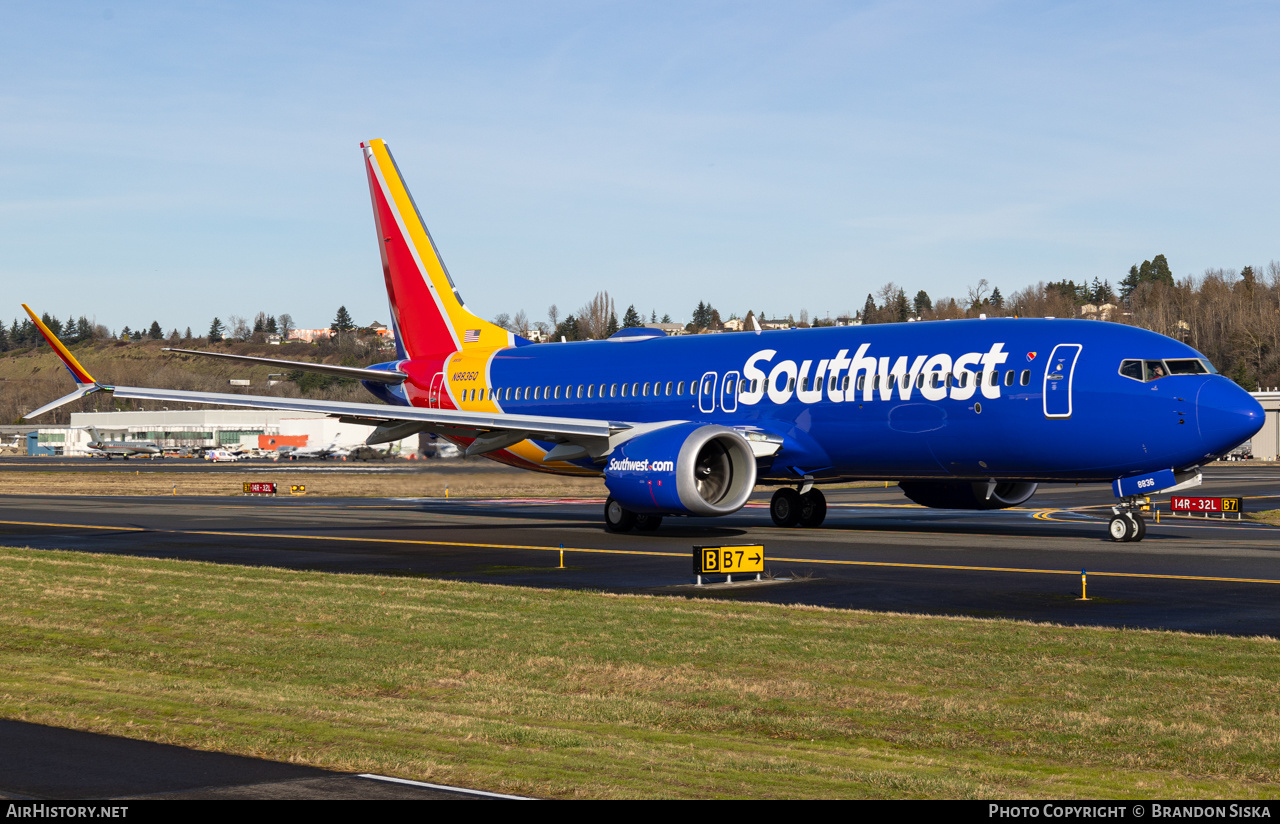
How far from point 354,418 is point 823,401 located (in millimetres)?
12166

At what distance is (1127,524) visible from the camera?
27484mm

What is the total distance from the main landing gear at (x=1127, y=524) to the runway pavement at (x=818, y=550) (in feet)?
1.64

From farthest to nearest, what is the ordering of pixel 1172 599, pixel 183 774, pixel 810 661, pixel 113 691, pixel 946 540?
pixel 946 540 < pixel 1172 599 < pixel 810 661 < pixel 113 691 < pixel 183 774

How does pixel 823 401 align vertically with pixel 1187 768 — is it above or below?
above

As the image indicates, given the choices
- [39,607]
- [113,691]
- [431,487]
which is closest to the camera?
[113,691]

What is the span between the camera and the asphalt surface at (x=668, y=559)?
31.6 ft

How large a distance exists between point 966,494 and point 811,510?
401cm

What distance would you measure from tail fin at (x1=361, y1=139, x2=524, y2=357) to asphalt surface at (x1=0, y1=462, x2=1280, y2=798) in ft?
18.6

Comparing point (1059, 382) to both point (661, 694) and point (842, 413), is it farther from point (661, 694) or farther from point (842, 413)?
point (661, 694)

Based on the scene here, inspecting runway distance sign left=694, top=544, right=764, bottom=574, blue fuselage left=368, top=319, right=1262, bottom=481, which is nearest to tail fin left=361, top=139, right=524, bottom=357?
blue fuselage left=368, top=319, right=1262, bottom=481

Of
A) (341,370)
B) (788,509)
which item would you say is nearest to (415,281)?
(341,370)

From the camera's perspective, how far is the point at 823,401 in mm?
30172

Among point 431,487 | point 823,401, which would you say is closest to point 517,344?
point 823,401
